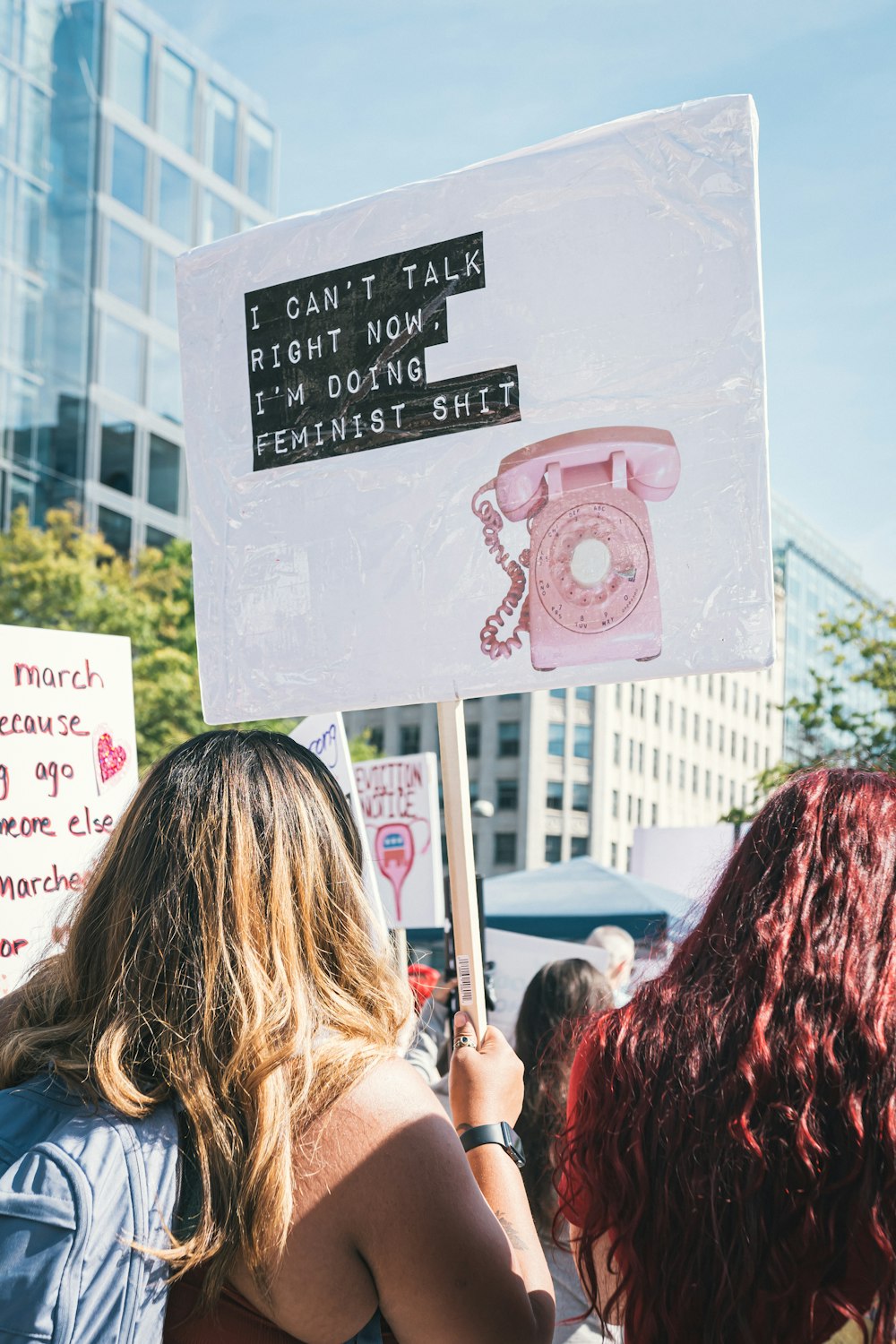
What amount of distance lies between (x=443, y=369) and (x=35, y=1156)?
5.56 ft

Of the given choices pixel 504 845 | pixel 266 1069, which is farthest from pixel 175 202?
pixel 504 845

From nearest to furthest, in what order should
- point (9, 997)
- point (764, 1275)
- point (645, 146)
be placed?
point (764, 1275), point (9, 997), point (645, 146)

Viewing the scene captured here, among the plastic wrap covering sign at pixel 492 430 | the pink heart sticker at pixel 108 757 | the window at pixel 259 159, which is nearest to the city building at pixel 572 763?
the window at pixel 259 159

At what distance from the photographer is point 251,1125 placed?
1.54m

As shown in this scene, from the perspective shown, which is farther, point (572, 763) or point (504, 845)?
point (572, 763)

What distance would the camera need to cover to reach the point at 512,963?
7805 millimetres

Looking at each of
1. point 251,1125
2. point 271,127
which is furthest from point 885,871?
point 271,127

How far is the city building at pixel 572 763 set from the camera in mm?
67812

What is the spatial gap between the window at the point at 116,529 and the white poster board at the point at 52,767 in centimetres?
3160

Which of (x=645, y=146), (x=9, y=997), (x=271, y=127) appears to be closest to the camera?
(x=9, y=997)

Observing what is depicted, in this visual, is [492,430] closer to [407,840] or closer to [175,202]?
[407,840]

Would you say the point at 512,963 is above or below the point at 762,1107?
below

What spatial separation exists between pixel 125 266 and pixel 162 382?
3229 mm

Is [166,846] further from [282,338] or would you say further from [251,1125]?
[282,338]
